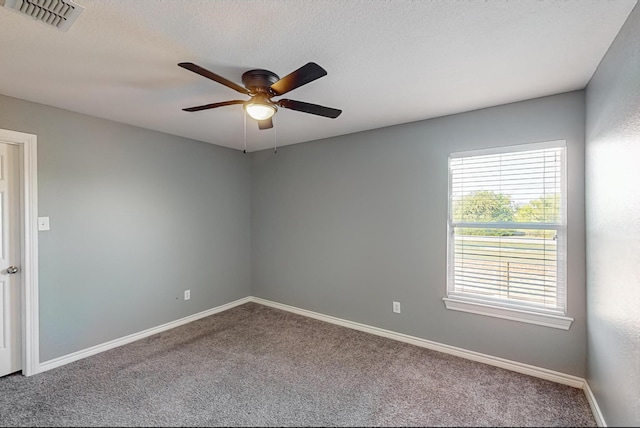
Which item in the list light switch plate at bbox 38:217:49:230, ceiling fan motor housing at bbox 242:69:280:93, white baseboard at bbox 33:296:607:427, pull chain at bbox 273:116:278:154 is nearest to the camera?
ceiling fan motor housing at bbox 242:69:280:93

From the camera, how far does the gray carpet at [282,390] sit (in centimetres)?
189

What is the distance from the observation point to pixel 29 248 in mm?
2404

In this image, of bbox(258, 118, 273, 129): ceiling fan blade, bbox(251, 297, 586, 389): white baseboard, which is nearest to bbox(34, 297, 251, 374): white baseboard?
bbox(251, 297, 586, 389): white baseboard

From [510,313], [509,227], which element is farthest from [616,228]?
[510,313]

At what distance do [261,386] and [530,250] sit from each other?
8.01ft

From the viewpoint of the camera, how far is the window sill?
2268 mm

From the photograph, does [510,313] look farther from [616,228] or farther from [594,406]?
[616,228]

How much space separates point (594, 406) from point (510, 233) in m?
1.26

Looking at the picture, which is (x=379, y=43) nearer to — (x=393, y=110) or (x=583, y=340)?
(x=393, y=110)

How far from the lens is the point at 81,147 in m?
2.71

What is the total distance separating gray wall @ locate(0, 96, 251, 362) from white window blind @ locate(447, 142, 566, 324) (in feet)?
9.51

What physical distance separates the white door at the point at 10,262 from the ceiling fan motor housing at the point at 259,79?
2.13 metres

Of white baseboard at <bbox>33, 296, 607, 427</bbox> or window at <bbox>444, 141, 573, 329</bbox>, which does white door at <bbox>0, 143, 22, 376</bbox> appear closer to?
white baseboard at <bbox>33, 296, 607, 427</bbox>

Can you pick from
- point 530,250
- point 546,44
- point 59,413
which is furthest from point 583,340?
point 59,413
